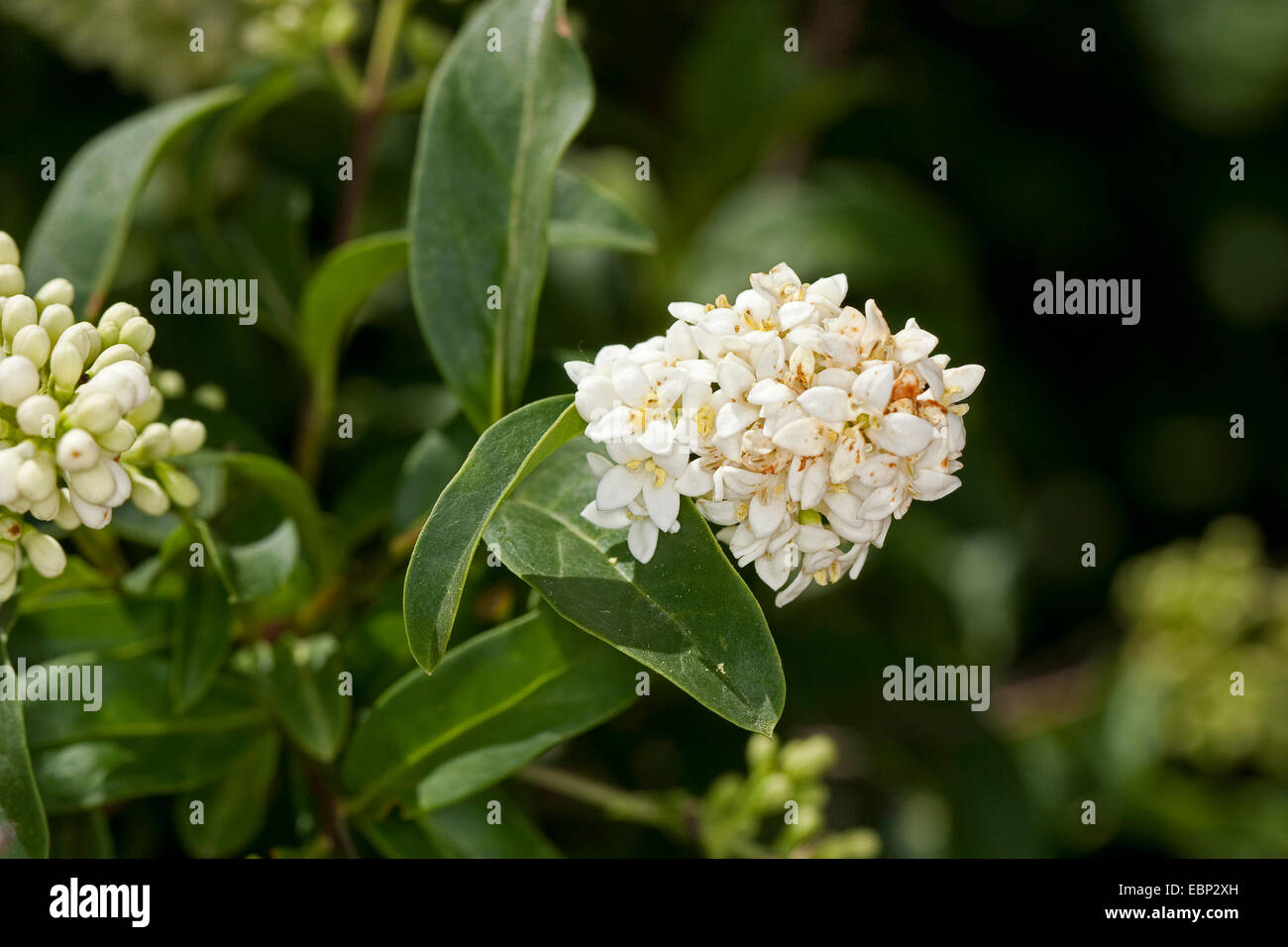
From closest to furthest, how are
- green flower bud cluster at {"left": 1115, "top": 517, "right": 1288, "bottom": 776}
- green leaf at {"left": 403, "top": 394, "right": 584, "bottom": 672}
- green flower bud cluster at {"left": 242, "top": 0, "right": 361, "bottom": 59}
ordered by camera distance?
1. green leaf at {"left": 403, "top": 394, "right": 584, "bottom": 672}
2. green flower bud cluster at {"left": 242, "top": 0, "right": 361, "bottom": 59}
3. green flower bud cluster at {"left": 1115, "top": 517, "right": 1288, "bottom": 776}

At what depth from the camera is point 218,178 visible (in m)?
3.04

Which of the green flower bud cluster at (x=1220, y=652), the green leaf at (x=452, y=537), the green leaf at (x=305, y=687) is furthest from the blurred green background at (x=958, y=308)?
the green leaf at (x=452, y=537)

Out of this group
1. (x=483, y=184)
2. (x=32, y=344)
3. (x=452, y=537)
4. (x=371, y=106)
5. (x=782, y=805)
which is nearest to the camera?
(x=452, y=537)

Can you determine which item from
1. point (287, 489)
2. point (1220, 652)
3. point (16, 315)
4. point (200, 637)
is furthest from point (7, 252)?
point (1220, 652)

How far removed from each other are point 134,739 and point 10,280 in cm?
76

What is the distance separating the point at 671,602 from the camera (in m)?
1.52

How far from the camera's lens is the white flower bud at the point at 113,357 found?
1.55 meters

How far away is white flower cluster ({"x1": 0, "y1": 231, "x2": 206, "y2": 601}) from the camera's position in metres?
1.47

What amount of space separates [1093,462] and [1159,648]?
1.17 meters

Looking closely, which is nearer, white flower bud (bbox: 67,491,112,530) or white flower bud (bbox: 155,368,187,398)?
white flower bud (bbox: 67,491,112,530)

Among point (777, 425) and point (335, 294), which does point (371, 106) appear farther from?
point (777, 425)

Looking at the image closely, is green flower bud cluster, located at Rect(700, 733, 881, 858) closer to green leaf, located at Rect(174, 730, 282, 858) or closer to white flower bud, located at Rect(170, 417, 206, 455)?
green leaf, located at Rect(174, 730, 282, 858)

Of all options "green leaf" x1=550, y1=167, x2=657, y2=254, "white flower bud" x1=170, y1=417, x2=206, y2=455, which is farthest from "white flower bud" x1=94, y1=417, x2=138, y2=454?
"green leaf" x1=550, y1=167, x2=657, y2=254

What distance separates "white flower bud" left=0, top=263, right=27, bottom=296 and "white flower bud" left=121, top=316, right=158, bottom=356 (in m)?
0.19
